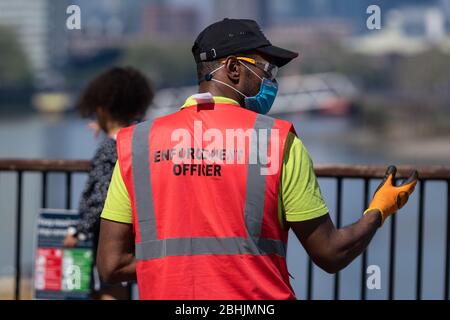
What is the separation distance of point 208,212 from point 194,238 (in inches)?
3.7

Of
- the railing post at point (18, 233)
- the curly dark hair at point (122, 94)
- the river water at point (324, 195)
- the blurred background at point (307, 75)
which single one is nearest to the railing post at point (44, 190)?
the railing post at point (18, 233)

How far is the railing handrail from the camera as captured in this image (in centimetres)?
550

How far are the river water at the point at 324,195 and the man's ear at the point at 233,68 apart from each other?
10192 mm

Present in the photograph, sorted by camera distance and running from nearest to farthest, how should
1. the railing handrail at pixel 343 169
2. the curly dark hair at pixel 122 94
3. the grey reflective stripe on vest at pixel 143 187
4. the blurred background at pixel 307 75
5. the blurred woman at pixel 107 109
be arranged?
1. the grey reflective stripe on vest at pixel 143 187
2. the blurred woman at pixel 107 109
3. the curly dark hair at pixel 122 94
4. the railing handrail at pixel 343 169
5. the blurred background at pixel 307 75

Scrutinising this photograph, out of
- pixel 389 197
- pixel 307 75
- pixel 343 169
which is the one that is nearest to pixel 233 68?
pixel 389 197

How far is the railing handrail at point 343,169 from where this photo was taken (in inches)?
217

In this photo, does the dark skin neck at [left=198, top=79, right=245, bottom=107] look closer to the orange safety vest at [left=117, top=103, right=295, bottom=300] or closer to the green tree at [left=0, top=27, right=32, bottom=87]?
the orange safety vest at [left=117, top=103, right=295, bottom=300]

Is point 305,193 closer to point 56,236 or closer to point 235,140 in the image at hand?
point 235,140

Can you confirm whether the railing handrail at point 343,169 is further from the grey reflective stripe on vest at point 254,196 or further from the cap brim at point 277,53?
the grey reflective stripe on vest at point 254,196

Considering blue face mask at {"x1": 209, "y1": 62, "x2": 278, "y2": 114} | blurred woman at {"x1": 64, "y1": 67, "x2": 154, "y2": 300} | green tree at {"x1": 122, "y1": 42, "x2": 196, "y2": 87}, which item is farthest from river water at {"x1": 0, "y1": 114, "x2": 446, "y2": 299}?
green tree at {"x1": 122, "y1": 42, "x2": 196, "y2": 87}

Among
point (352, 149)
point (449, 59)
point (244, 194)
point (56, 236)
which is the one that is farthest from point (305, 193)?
point (449, 59)

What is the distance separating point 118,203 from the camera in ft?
10.2

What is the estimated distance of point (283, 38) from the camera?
449 ft

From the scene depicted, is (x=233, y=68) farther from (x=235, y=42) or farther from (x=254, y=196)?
(x=254, y=196)
